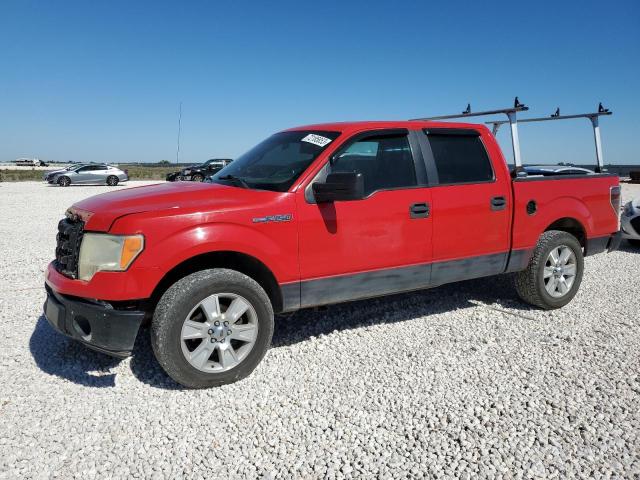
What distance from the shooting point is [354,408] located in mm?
3148

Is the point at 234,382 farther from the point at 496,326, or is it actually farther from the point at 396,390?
the point at 496,326

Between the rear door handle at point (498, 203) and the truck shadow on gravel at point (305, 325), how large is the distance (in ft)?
4.04

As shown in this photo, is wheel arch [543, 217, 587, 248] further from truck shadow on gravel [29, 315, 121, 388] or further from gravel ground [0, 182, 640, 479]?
truck shadow on gravel [29, 315, 121, 388]

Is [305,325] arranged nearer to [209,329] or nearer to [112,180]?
[209,329]

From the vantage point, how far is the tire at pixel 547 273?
491 centimetres

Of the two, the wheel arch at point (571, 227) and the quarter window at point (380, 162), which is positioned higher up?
the quarter window at point (380, 162)

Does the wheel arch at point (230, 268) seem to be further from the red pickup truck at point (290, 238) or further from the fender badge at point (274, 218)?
the fender badge at point (274, 218)

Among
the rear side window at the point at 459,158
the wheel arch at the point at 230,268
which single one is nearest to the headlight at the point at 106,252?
the wheel arch at the point at 230,268

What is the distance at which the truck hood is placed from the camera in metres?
3.22

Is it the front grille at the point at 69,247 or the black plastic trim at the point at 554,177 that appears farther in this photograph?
the black plastic trim at the point at 554,177

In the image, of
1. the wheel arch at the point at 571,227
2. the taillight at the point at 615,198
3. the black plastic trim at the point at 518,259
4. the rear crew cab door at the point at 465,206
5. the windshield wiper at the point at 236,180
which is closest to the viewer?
the windshield wiper at the point at 236,180

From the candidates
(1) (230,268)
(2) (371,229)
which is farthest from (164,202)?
(2) (371,229)

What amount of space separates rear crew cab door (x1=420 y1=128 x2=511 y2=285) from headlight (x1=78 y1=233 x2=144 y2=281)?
7.97 feet

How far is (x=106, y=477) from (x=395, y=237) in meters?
2.59
